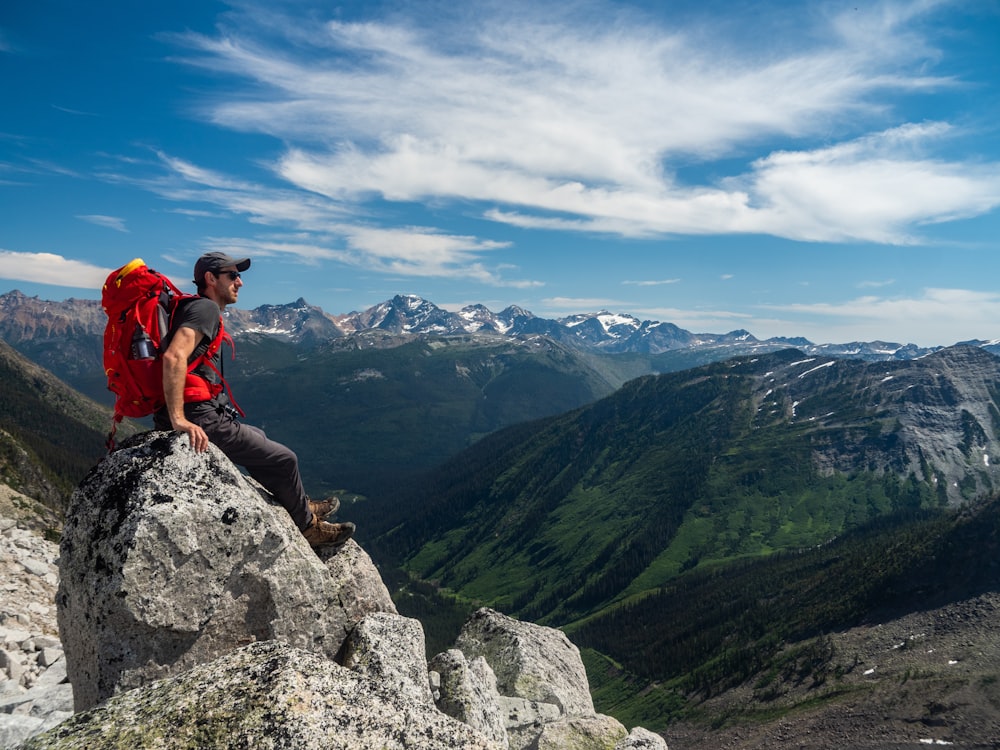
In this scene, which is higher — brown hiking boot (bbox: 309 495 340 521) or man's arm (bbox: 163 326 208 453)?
man's arm (bbox: 163 326 208 453)

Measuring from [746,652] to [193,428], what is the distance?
18069cm

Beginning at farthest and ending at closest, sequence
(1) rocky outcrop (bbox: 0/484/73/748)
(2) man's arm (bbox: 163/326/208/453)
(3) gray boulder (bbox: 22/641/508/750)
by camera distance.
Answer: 1. (1) rocky outcrop (bbox: 0/484/73/748)
2. (2) man's arm (bbox: 163/326/208/453)
3. (3) gray boulder (bbox: 22/641/508/750)

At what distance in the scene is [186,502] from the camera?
12.0 meters

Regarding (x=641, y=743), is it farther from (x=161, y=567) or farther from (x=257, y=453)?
(x=161, y=567)

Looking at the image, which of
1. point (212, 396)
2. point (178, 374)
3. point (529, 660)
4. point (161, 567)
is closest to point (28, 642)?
point (161, 567)

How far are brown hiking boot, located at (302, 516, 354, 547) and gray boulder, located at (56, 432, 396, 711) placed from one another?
9.25 feet

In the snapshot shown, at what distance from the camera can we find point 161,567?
460 inches

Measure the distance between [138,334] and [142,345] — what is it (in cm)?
24

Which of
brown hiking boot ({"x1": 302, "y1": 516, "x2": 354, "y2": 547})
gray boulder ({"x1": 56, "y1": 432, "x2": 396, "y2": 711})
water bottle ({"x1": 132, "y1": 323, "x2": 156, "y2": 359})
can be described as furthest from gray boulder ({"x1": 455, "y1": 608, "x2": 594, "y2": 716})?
water bottle ({"x1": 132, "y1": 323, "x2": 156, "y2": 359})

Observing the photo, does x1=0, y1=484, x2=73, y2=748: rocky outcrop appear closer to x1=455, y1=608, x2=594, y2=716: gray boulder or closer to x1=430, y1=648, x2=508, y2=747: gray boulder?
x1=430, y1=648, x2=508, y2=747: gray boulder

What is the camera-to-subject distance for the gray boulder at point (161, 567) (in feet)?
37.7

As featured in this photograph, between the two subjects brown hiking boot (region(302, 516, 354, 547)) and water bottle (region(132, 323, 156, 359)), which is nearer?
water bottle (region(132, 323, 156, 359))

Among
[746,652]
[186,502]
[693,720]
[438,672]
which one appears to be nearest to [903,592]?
[746,652]

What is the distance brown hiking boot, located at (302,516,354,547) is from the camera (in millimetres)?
16672
